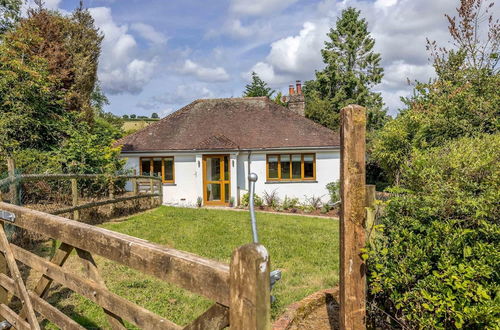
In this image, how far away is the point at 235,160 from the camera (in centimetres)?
1627

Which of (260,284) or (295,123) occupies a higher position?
(295,123)

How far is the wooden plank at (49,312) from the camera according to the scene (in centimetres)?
246

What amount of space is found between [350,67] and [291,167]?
22.1 m

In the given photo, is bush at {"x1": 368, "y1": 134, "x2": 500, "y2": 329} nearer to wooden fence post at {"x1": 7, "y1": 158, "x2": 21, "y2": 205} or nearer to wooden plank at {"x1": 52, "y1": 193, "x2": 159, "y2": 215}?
wooden fence post at {"x1": 7, "y1": 158, "x2": 21, "y2": 205}

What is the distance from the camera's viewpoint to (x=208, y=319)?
1445 mm

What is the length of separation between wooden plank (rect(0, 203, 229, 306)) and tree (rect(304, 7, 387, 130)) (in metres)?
33.0

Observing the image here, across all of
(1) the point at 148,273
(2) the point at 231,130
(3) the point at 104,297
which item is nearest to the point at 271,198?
(2) the point at 231,130

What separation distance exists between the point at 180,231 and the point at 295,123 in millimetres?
11311

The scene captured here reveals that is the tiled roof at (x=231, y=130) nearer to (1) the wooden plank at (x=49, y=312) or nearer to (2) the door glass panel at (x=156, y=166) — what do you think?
(2) the door glass panel at (x=156, y=166)

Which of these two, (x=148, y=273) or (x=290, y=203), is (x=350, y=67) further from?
(x=148, y=273)

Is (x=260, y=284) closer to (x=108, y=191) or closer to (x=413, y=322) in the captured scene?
(x=413, y=322)

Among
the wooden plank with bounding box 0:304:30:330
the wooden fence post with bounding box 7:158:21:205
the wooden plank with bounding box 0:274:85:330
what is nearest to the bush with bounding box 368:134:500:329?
the wooden plank with bounding box 0:274:85:330

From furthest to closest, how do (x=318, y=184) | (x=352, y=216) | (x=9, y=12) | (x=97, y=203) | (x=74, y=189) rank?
(x=318, y=184), (x=9, y=12), (x=97, y=203), (x=74, y=189), (x=352, y=216)

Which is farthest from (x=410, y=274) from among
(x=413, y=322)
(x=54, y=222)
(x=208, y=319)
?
(x=54, y=222)
